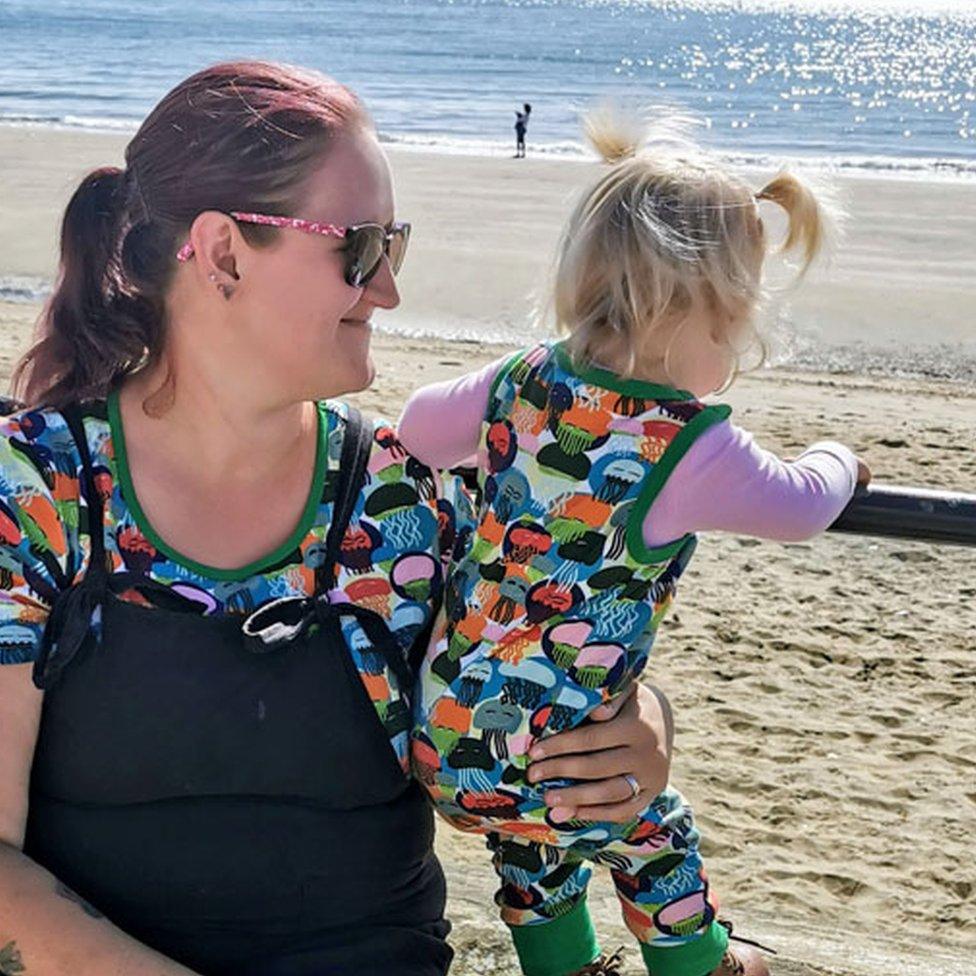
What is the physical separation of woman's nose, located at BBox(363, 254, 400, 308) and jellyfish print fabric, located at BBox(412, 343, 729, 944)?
1.05 ft

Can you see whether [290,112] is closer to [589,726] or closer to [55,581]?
[55,581]

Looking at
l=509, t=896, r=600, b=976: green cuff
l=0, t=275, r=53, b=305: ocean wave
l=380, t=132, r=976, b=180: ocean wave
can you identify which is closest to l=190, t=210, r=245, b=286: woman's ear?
l=509, t=896, r=600, b=976: green cuff

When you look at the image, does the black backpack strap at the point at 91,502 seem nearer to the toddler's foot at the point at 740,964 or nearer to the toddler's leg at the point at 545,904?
the toddler's leg at the point at 545,904

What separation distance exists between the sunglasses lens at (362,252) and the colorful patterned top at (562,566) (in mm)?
394

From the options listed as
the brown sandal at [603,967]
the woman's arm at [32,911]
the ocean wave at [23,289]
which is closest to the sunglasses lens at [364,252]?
the woman's arm at [32,911]

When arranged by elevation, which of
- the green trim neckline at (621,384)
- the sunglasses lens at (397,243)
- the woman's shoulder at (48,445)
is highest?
the sunglasses lens at (397,243)

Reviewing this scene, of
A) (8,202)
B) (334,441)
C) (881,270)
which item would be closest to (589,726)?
(334,441)

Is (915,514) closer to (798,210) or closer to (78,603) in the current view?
(798,210)

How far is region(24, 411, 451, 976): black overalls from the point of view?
188cm

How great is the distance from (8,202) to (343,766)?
22110mm

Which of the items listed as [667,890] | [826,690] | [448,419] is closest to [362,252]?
[448,419]

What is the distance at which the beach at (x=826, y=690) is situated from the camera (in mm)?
3680

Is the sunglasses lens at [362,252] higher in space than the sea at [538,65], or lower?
higher

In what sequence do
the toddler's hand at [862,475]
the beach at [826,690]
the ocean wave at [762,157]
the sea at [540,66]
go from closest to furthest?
the toddler's hand at [862,475], the beach at [826,690], the ocean wave at [762,157], the sea at [540,66]
